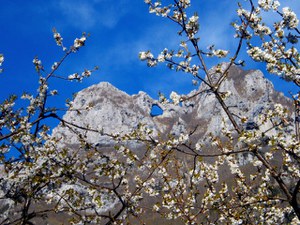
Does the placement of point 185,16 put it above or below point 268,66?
above

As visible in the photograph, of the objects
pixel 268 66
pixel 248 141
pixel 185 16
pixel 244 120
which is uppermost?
pixel 185 16

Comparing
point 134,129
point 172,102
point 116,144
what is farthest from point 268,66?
point 116,144

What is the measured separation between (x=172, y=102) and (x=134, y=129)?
1119 mm

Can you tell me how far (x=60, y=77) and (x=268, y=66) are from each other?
376cm

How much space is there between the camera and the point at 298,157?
5.27m

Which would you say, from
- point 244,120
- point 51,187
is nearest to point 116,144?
point 51,187

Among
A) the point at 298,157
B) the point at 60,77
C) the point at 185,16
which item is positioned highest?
the point at 185,16

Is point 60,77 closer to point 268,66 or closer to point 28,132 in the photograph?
point 28,132

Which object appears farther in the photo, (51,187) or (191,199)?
(191,199)

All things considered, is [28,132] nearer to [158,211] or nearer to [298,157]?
[158,211]

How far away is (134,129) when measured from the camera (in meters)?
7.58

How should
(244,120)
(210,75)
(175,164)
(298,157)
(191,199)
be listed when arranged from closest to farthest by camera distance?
(298,157)
(244,120)
(210,75)
(175,164)
(191,199)

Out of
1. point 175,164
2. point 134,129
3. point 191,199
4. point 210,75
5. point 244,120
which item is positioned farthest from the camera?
point 191,199

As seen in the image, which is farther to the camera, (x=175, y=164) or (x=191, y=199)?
(x=191, y=199)
